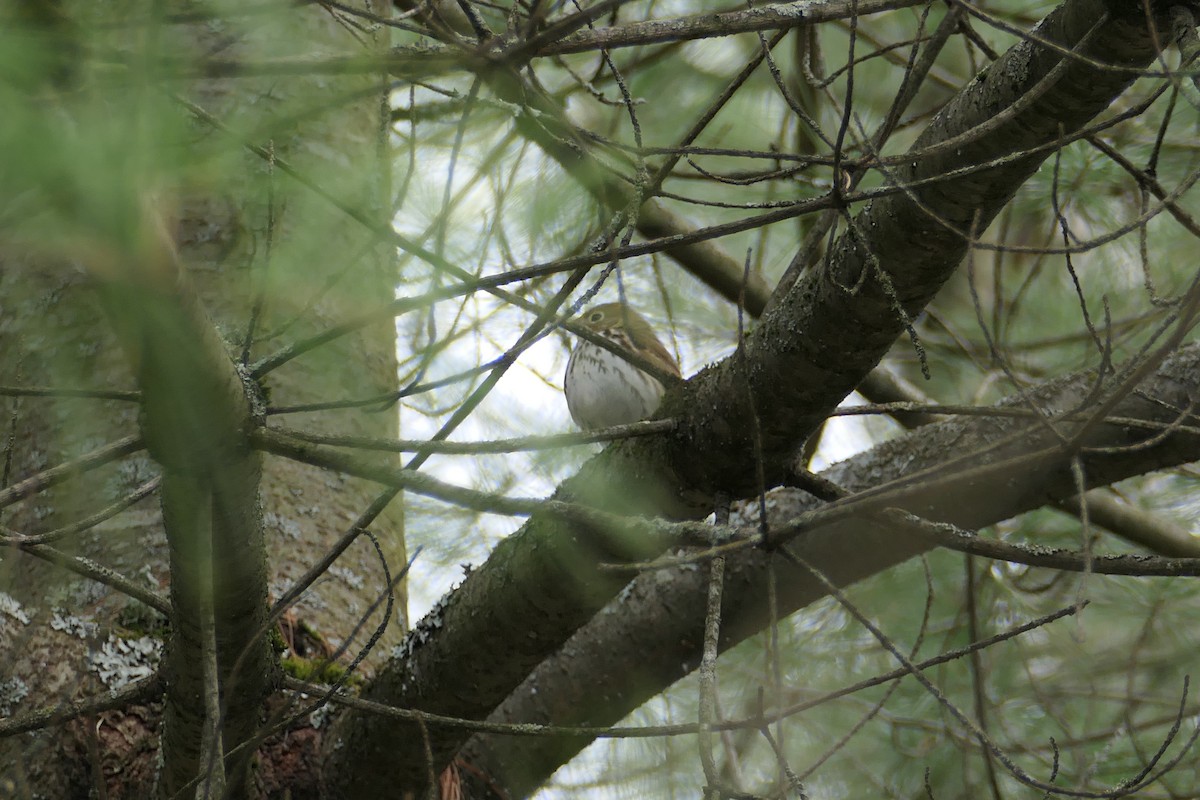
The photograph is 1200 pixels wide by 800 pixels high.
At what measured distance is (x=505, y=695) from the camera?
200 centimetres

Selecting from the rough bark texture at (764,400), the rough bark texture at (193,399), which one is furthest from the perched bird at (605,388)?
the rough bark texture at (764,400)

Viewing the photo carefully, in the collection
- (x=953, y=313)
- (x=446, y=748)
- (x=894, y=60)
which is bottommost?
(x=446, y=748)

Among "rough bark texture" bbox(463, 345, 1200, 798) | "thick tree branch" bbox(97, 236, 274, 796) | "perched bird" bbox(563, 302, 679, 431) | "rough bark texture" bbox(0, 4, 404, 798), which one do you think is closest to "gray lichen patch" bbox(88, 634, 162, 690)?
"rough bark texture" bbox(0, 4, 404, 798)

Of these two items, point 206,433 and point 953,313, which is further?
point 953,313

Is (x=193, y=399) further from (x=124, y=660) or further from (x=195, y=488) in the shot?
(x=124, y=660)

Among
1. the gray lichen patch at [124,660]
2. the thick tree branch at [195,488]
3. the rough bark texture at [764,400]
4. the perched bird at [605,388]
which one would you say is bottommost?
the thick tree branch at [195,488]

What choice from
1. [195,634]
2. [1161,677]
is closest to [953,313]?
[1161,677]

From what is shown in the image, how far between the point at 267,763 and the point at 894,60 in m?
2.04

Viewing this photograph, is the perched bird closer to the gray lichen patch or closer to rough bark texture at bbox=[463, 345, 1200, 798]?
rough bark texture at bbox=[463, 345, 1200, 798]

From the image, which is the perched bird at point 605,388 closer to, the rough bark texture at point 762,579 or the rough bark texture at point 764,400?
the rough bark texture at point 762,579

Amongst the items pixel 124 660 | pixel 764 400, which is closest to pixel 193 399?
pixel 764 400

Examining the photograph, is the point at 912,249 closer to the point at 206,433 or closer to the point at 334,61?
the point at 334,61

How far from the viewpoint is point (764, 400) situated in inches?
63.8

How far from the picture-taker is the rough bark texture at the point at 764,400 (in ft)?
4.47
